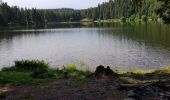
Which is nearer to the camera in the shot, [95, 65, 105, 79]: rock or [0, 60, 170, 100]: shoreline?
[0, 60, 170, 100]: shoreline

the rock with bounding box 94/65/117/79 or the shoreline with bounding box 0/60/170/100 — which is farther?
the rock with bounding box 94/65/117/79

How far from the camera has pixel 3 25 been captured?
6048 inches

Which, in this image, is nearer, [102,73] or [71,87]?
[71,87]

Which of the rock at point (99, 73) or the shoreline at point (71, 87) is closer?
the shoreline at point (71, 87)

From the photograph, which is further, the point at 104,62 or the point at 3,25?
the point at 3,25

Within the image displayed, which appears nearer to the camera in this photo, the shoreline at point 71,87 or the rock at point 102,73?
the shoreline at point 71,87

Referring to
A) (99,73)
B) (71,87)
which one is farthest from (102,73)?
(71,87)

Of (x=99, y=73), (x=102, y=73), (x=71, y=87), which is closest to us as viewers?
(x=71, y=87)

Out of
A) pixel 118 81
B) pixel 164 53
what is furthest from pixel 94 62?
pixel 118 81

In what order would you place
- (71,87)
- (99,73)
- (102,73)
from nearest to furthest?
(71,87) < (99,73) < (102,73)

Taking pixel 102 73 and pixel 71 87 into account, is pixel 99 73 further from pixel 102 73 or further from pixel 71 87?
pixel 71 87

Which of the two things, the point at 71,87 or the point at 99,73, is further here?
the point at 99,73

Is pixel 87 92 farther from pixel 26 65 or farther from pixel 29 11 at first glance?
pixel 29 11

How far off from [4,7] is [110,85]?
492 ft
